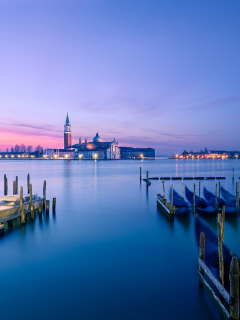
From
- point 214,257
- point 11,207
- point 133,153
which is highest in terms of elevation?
point 133,153

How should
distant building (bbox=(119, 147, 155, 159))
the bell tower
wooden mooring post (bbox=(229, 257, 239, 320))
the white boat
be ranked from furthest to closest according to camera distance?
distant building (bbox=(119, 147, 155, 159))
the bell tower
the white boat
wooden mooring post (bbox=(229, 257, 239, 320))

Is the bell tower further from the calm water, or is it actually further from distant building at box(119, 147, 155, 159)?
the calm water

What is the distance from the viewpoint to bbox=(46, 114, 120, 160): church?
4860 inches

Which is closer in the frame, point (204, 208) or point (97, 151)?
point (204, 208)

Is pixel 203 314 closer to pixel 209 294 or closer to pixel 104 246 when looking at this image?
pixel 209 294

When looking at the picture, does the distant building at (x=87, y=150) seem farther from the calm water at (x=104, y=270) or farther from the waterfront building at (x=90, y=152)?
the calm water at (x=104, y=270)

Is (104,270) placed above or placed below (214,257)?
below

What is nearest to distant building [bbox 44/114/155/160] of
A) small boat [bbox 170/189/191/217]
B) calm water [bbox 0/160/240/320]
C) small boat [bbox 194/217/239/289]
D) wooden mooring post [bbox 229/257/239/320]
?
small boat [bbox 170/189/191/217]

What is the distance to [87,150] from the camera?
12344 centimetres

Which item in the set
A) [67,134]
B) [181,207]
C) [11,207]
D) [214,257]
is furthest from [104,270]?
[67,134]

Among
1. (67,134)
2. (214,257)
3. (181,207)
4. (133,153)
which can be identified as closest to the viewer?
(214,257)

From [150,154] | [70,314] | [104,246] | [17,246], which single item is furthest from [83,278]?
[150,154]

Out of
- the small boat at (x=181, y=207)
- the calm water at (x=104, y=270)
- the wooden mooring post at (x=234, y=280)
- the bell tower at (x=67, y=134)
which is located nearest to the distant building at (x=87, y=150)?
the bell tower at (x=67, y=134)

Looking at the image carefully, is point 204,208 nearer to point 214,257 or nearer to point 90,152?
point 214,257
